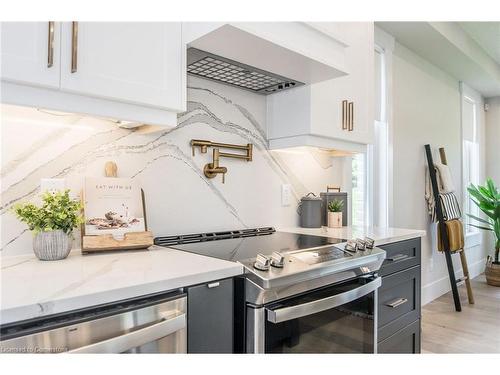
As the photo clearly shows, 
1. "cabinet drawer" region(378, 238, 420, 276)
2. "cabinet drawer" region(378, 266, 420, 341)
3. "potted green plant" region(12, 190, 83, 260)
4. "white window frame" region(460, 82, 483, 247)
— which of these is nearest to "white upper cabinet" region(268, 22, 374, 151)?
"cabinet drawer" region(378, 238, 420, 276)

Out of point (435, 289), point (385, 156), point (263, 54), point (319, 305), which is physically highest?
point (263, 54)

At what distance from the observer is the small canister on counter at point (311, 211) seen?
7.41 ft

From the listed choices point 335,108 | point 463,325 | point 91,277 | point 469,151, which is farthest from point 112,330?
point 469,151

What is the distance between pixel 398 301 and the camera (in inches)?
75.3

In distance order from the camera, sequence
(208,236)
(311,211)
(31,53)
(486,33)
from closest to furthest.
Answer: (31,53), (208,236), (311,211), (486,33)

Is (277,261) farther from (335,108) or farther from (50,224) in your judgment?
(335,108)

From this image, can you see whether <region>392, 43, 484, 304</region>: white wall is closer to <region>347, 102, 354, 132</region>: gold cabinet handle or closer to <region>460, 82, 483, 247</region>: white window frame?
<region>460, 82, 483, 247</region>: white window frame

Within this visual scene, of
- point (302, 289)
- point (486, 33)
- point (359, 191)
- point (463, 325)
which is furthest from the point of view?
point (486, 33)

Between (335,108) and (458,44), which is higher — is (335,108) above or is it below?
below

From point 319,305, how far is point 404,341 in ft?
3.23

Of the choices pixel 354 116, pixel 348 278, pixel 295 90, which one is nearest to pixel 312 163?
pixel 354 116

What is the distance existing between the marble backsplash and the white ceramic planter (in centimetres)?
16
